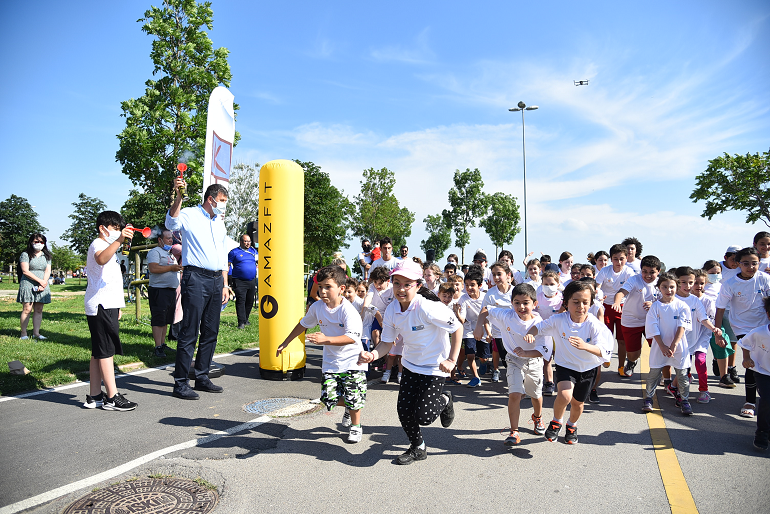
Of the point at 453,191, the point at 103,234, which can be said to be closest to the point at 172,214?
the point at 103,234

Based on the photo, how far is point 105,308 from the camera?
16.4 feet

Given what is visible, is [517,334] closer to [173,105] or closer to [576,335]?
[576,335]

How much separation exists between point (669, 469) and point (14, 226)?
3041 inches

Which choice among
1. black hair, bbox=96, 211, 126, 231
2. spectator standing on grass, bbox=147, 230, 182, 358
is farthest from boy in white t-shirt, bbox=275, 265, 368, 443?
spectator standing on grass, bbox=147, 230, 182, 358

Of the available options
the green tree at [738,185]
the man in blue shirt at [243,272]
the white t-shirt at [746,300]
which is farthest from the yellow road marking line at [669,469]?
the green tree at [738,185]

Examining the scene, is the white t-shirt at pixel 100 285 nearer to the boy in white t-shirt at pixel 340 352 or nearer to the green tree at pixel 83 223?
the boy in white t-shirt at pixel 340 352

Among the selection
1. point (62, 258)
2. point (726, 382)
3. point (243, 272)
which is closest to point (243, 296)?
point (243, 272)

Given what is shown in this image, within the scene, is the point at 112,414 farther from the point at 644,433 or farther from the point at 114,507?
the point at 644,433

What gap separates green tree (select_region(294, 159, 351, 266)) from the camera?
128 feet

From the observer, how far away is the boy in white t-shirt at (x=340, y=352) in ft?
14.4

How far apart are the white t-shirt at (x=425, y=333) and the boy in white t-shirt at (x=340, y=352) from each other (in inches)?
20.2

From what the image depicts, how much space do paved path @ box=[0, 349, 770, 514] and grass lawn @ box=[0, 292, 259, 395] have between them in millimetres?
626

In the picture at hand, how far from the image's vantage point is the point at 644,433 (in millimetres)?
4676

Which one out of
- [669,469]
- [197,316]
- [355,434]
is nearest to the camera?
[669,469]
